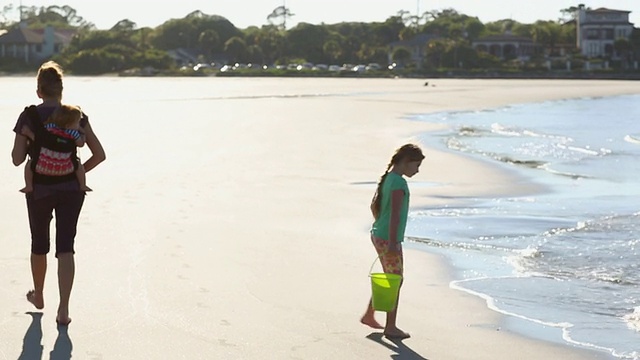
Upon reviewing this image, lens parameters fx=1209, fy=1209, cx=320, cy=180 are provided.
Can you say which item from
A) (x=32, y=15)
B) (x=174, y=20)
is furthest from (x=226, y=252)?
(x=32, y=15)

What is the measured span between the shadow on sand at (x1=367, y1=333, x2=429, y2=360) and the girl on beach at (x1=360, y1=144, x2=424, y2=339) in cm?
5

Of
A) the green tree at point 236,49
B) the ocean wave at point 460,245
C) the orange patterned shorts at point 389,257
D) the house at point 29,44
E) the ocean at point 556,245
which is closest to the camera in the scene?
the orange patterned shorts at point 389,257

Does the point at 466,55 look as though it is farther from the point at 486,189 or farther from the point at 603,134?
the point at 486,189

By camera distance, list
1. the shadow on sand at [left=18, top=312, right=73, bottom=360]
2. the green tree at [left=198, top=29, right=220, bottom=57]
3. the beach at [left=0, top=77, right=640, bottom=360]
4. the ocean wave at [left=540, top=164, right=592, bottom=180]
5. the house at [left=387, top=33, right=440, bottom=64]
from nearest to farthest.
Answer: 1. the shadow on sand at [left=18, top=312, right=73, bottom=360]
2. the beach at [left=0, top=77, right=640, bottom=360]
3. the ocean wave at [left=540, top=164, right=592, bottom=180]
4. the house at [left=387, top=33, right=440, bottom=64]
5. the green tree at [left=198, top=29, right=220, bottom=57]

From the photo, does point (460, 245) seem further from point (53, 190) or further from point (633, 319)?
point (53, 190)

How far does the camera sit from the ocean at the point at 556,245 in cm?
745

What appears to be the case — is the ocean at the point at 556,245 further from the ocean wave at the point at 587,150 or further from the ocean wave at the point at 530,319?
the ocean wave at the point at 587,150

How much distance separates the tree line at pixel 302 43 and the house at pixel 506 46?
1.36 m

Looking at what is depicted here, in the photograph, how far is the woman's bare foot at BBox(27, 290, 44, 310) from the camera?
6723 millimetres

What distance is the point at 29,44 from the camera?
118m

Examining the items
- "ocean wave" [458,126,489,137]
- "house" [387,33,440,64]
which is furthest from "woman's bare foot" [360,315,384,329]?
"house" [387,33,440,64]

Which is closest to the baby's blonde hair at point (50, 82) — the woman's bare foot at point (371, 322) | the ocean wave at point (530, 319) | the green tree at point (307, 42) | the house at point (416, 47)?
the woman's bare foot at point (371, 322)

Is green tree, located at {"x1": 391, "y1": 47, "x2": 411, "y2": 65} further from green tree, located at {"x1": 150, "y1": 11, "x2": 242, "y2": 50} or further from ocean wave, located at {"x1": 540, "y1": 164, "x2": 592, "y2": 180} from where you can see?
ocean wave, located at {"x1": 540, "y1": 164, "x2": 592, "y2": 180}

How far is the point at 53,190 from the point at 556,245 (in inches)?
222
